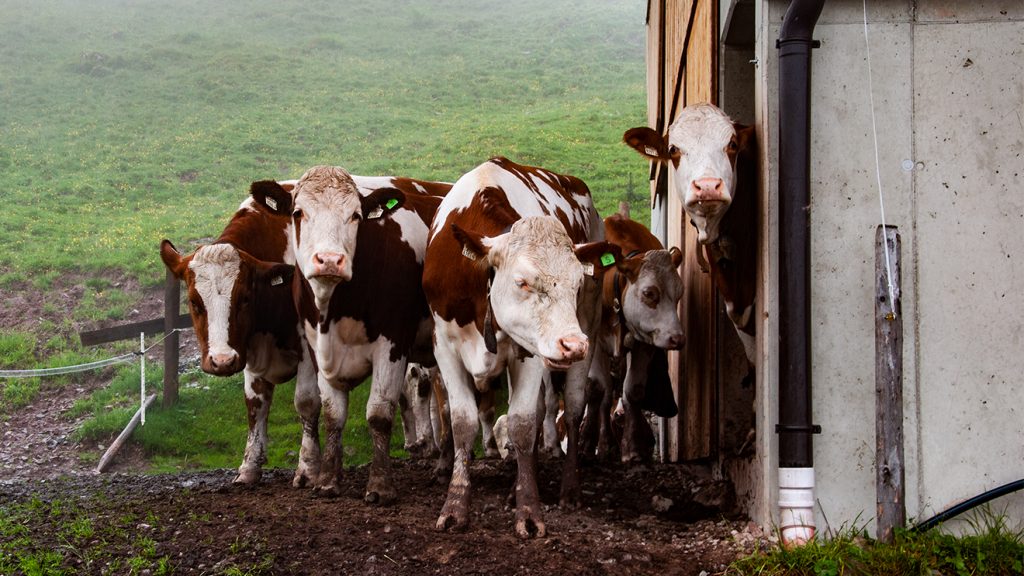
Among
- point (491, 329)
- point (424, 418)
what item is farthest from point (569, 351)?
point (424, 418)

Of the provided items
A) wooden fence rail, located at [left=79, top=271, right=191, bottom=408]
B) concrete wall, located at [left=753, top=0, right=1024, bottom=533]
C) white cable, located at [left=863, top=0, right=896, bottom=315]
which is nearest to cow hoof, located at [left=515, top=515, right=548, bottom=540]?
concrete wall, located at [left=753, top=0, right=1024, bottom=533]

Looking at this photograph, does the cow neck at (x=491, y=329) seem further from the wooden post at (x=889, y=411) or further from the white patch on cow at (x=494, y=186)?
the wooden post at (x=889, y=411)

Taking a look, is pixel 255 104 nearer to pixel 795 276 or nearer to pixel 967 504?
pixel 795 276

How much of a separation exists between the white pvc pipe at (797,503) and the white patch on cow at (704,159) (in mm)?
1688

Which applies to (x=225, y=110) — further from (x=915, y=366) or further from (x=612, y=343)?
(x=915, y=366)

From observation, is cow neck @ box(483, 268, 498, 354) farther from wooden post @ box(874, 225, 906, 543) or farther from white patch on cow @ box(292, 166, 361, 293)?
wooden post @ box(874, 225, 906, 543)

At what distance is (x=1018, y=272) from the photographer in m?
6.16

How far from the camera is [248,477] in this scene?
896cm

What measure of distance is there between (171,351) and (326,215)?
26.7ft

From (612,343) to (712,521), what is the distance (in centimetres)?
367

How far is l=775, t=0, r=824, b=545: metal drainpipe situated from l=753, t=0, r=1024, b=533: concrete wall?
0.15m

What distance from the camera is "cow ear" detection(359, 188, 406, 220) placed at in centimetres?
819

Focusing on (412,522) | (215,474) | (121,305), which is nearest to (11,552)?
(412,522)

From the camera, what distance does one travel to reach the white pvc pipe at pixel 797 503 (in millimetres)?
5918
